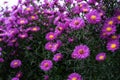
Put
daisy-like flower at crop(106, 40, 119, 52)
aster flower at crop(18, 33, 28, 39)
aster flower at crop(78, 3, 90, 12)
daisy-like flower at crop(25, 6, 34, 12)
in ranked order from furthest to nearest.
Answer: daisy-like flower at crop(25, 6, 34, 12), aster flower at crop(18, 33, 28, 39), aster flower at crop(78, 3, 90, 12), daisy-like flower at crop(106, 40, 119, 52)

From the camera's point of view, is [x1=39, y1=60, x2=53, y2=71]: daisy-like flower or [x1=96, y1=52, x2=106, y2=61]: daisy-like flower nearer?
[x1=96, y1=52, x2=106, y2=61]: daisy-like flower

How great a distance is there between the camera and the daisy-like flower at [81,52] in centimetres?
228

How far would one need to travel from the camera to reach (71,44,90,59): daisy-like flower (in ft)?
7.47

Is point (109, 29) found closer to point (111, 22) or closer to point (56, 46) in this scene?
point (111, 22)

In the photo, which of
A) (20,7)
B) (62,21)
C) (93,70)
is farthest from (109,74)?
(20,7)

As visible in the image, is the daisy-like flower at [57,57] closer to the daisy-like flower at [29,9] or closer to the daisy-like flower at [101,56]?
the daisy-like flower at [101,56]

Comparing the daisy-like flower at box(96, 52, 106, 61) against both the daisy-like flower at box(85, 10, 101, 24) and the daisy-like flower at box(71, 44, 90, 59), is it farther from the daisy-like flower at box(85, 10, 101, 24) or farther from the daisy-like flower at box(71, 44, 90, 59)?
the daisy-like flower at box(85, 10, 101, 24)

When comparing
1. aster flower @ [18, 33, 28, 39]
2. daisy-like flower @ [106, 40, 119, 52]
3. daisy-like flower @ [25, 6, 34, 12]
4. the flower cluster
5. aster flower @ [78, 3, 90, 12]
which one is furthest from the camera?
daisy-like flower @ [25, 6, 34, 12]

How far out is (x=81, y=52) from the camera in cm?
228

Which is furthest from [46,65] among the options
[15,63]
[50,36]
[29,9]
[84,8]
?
[29,9]

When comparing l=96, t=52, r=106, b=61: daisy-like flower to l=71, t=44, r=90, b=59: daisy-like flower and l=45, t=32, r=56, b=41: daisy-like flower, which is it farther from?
l=45, t=32, r=56, b=41: daisy-like flower

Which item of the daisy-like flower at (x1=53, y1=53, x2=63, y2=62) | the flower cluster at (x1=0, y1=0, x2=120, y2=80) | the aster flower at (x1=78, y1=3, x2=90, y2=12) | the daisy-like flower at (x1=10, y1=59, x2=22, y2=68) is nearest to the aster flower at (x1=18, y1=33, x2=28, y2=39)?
the flower cluster at (x1=0, y1=0, x2=120, y2=80)

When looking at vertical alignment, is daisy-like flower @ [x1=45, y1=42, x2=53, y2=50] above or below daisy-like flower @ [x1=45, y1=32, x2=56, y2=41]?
below

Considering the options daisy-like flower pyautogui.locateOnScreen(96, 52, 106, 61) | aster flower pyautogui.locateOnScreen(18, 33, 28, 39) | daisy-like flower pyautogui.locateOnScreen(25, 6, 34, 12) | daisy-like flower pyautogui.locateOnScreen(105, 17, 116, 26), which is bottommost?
aster flower pyautogui.locateOnScreen(18, 33, 28, 39)
